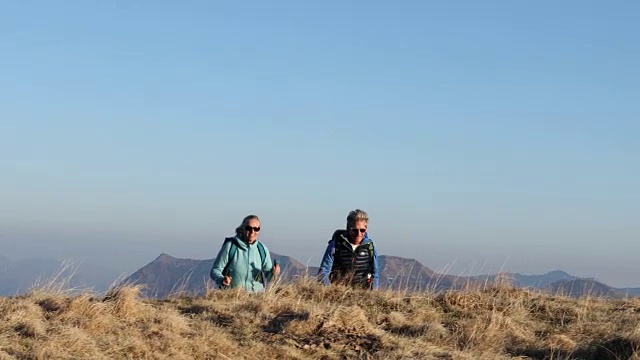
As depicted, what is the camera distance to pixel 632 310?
9.63 meters

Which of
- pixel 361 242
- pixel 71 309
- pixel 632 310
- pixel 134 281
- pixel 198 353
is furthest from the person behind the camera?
pixel 361 242

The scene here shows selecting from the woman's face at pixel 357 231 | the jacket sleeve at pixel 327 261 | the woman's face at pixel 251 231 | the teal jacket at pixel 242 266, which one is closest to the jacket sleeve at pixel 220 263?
the teal jacket at pixel 242 266

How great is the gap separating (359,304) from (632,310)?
3834 mm

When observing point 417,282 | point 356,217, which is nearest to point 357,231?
point 356,217

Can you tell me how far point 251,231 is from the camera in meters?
9.92

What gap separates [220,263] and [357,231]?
199cm

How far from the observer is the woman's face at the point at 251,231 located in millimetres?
9922

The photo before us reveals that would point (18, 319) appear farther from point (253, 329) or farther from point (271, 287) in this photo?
point (271, 287)

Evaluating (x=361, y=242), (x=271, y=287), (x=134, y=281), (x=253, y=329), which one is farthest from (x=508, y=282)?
(x=134, y=281)

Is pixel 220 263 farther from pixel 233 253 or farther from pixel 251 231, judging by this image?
pixel 251 231

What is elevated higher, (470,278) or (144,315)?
(470,278)

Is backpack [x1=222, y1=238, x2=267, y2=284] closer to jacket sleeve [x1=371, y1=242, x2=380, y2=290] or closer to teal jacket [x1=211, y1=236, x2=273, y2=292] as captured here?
teal jacket [x1=211, y1=236, x2=273, y2=292]

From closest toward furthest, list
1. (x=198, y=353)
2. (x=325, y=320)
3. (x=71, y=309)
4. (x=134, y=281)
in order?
(x=198, y=353) < (x=71, y=309) < (x=325, y=320) < (x=134, y=281)

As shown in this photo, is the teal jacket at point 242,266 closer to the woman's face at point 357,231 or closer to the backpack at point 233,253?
the backpack at point 233,253
